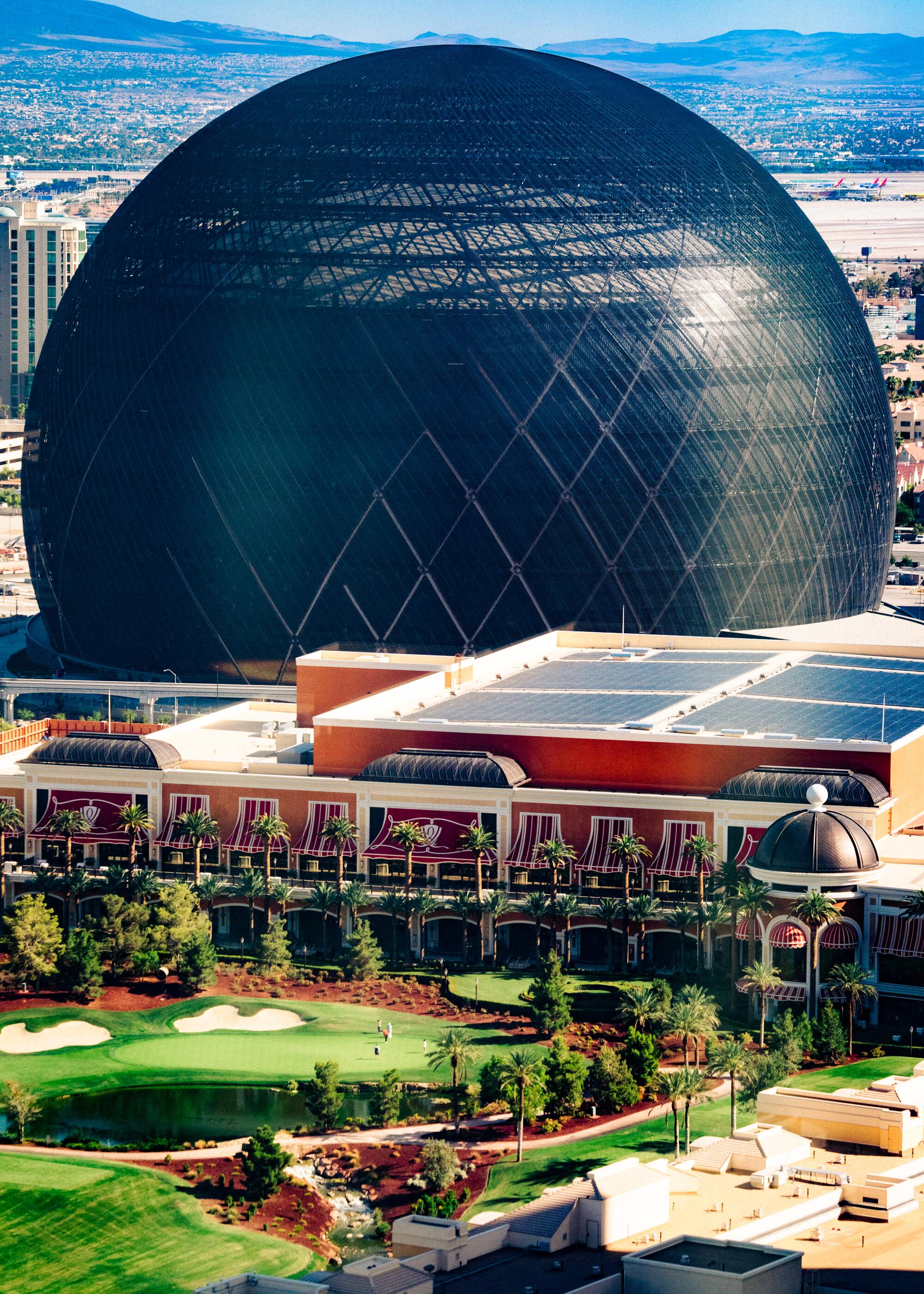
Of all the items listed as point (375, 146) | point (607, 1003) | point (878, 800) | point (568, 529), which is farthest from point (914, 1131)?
point (375, 146)

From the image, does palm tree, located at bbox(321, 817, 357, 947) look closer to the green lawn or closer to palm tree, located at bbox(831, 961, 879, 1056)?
palm tree, located at bbox(831, 961, 879, 1056)

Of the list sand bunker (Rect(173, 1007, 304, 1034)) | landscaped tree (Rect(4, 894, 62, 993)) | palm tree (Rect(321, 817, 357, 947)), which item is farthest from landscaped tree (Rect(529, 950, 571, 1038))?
landscaped tree (Rect(4, 894, 62, 993))

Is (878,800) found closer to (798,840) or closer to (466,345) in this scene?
(798,840)

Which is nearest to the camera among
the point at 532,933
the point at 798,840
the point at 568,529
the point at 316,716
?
the point at 798,840

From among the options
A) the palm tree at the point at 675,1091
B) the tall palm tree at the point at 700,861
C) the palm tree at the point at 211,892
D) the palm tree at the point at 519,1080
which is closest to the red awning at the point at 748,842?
the tall palm tree at the point at 700,861

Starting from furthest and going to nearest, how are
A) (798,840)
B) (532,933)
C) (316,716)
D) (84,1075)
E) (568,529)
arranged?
(568,529) → (316,716) → (532,933) → (798,840) → (84,1075)

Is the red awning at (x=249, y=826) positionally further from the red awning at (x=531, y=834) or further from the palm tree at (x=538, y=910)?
the palm tree at (x=538, y=910)

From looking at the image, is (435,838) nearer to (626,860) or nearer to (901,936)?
(626,860)
